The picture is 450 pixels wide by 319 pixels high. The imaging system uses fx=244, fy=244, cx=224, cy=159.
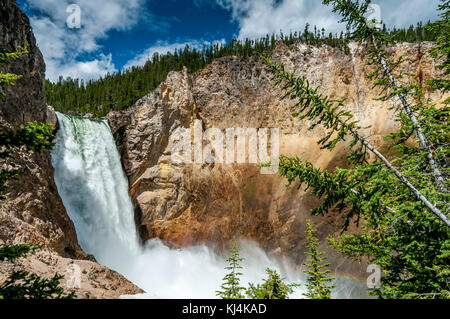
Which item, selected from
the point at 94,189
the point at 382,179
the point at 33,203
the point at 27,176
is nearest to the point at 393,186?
the point at 382,179

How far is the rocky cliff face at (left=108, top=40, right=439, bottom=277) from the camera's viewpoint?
74.9 ft

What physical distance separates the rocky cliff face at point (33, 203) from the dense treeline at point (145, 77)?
48.1 ft

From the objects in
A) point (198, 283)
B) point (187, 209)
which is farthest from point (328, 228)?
point (187, 209)

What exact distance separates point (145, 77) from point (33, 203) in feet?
103

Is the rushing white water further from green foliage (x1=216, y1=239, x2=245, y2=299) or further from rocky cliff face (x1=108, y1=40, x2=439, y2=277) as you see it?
green foliage (x1=216, y1=239, x2=245, y2=299)

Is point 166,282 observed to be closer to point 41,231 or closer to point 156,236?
point 156,236

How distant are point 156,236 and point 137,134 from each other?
34.5 ft

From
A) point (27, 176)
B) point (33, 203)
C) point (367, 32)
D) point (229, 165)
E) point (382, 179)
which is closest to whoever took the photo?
point (382, 179)

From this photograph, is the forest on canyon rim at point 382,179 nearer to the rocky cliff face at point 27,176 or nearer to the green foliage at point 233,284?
the green foliage at point 233,284

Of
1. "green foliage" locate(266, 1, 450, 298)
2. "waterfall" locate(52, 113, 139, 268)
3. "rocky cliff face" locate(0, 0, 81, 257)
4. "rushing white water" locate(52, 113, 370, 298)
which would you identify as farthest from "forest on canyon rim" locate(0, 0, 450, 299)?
"waterfall" locate(52, 113, 139, 268)

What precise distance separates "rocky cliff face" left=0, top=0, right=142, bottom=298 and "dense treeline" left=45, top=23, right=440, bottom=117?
14.7m

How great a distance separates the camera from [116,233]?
67.8ft

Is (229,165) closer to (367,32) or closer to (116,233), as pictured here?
(116,233)

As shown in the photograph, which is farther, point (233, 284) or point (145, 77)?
point (145, 77)
